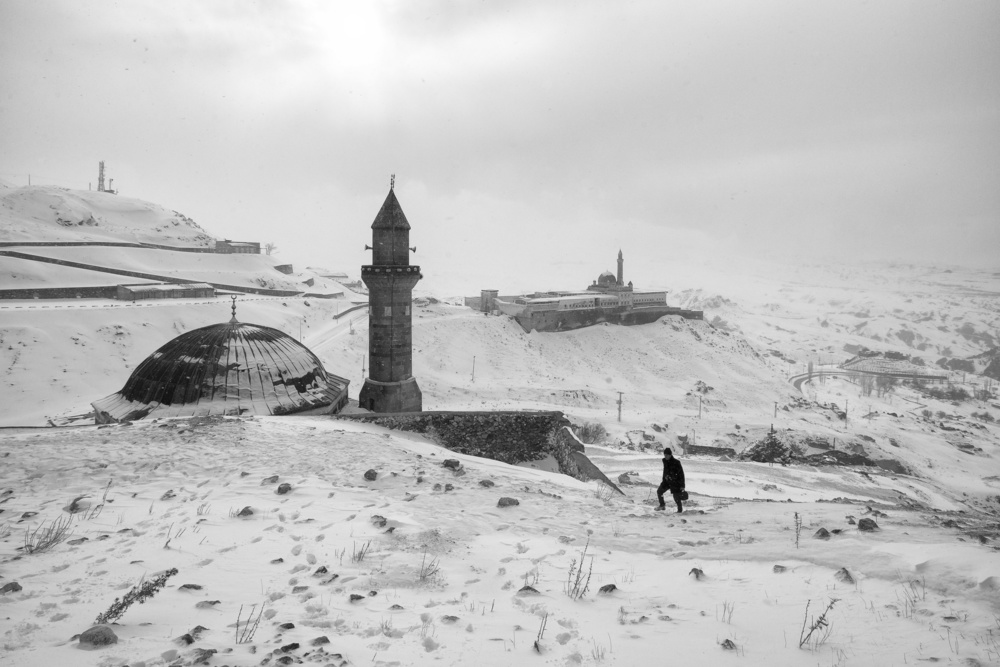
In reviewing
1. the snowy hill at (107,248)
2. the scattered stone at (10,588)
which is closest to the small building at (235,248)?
the snowy hill at (107,248)

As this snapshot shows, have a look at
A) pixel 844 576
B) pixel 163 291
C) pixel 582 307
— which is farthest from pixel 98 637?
pixel 582 307

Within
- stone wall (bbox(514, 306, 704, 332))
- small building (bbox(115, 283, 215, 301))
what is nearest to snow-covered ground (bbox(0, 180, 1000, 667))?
small building (bbox(115, 283, 215, 301))

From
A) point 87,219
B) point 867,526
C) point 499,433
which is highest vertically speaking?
point 87,219

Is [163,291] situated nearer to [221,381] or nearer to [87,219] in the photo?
[87,219]

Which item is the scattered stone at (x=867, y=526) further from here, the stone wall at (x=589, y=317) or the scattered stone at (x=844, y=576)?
the stone wall at (x=589, y=317)

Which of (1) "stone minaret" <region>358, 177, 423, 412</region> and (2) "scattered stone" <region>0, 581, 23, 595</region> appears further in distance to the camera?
(1) "stone minaret" <region>358, 177, 423, 412</region>

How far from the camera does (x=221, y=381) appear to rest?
15.2 meters

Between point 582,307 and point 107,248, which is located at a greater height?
point 107,248

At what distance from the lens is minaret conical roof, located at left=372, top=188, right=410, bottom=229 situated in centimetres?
1897

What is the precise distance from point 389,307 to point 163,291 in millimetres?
32214

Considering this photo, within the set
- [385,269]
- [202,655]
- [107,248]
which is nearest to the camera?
[202,655]

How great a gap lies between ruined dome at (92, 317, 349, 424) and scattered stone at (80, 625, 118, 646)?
11.3m

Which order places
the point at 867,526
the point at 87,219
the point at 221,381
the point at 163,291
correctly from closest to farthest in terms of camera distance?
the point at 867,526 → the point at 221,381 → the point at 163,291 → the point at 87,219

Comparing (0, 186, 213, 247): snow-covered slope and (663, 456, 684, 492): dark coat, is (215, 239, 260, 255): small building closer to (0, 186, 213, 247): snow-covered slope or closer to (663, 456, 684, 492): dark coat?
(0, 186, 213, 247): snow-covered slope
